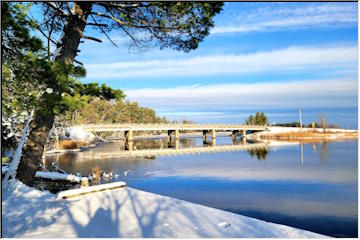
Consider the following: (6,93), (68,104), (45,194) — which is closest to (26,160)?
(45,194)

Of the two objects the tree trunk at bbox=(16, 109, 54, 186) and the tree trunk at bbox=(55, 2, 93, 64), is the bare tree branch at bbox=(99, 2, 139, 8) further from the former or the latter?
the tree trunk at bbox=(16, 109, 54, 186)

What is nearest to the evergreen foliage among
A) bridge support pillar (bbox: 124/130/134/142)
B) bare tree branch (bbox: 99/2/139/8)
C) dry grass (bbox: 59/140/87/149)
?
bridge support pillar (bbox: 124/130/134/142)

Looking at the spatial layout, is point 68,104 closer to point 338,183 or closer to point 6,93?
point 6,93

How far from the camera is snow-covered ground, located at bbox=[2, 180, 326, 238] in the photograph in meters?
5.05

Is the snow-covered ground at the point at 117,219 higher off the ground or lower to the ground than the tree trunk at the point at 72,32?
lower

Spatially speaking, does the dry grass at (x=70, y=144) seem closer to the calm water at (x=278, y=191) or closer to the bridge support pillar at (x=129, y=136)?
the bridge support pillar at (x=129, y=136)

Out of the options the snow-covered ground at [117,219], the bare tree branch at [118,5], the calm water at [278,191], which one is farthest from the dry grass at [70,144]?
the bare tree branch at [118,5]

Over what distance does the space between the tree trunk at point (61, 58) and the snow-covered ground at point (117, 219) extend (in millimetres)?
852

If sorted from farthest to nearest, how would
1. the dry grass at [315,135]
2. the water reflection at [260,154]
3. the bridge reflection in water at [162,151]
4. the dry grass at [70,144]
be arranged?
the dry grass at [315,135]
the dry grass at [70,144]
the bridge reflection in water at [162,151]
the water reflection at [260,154]

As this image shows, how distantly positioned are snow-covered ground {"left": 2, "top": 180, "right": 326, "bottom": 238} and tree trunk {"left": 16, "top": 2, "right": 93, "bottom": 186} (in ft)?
2.80

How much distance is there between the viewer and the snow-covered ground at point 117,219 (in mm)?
5047

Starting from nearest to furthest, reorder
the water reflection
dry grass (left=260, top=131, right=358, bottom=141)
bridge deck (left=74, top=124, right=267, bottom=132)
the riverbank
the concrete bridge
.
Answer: the water reflection, bridge deck (left=74, top=124, right=267, bottom=132), the concrete bridge, dry grass (left=260, top=131, right=358, bottom=141), the riverbank

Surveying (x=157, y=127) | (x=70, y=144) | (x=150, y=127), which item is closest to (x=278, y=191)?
(x=70, y=144)

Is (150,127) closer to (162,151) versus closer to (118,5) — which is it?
(162,151)
